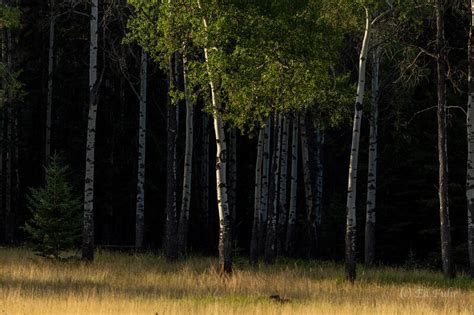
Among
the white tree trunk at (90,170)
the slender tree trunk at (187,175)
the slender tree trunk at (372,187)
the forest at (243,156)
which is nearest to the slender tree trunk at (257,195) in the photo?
the forest at (243,156)

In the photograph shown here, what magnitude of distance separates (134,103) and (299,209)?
10.9m

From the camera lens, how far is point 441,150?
19562 millimetres

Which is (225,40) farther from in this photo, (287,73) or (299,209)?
(299,209)

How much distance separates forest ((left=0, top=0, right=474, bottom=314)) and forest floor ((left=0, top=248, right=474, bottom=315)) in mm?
79

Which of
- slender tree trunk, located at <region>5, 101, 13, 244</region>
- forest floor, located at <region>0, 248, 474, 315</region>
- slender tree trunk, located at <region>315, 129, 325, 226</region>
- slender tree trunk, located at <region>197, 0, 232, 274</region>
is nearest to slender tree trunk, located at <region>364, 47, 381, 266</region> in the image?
forest floor, located at <region>0, 248, 474, 315</region>

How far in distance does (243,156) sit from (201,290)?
25630 mm

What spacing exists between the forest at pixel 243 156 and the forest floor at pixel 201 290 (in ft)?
0.26

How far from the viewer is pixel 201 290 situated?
1509 centimetres

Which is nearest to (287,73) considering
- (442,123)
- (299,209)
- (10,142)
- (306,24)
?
(306,24)

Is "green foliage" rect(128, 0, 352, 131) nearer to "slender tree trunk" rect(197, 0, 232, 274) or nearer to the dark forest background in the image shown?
"slender tree trunk" rect(197, 0, 232, 274)

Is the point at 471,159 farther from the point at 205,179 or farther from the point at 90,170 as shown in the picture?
the point at 205,179

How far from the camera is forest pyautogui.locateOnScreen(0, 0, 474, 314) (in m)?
16.1

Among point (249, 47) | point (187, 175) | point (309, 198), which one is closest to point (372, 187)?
point (309, 198)

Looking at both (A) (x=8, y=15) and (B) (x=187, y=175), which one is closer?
(A) (x=8, y=15)
